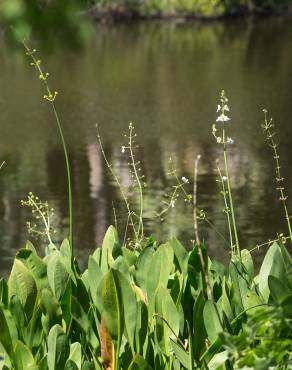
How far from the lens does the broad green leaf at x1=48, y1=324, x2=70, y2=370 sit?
2738 mm

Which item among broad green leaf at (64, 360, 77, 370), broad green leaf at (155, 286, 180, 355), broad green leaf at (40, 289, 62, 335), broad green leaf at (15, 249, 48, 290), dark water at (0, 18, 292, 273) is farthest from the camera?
dark water at (0, 18, 292, 273)

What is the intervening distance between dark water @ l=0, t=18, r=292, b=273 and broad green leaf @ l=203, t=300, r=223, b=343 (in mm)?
740

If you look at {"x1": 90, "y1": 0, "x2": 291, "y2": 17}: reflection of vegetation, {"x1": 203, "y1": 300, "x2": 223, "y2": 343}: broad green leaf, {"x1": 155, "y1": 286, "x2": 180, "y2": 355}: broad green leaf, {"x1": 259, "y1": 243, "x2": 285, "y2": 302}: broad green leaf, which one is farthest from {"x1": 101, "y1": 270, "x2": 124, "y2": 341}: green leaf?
{"x1": 90, "y1": 0, "x2": 291, "y2": 17}: reflection of vegetation

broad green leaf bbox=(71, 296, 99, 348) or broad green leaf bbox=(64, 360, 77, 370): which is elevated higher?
broad green leaf bbox=(64, 360, 77, 370)

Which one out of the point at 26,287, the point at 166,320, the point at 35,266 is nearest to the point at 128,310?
the point at 166,320

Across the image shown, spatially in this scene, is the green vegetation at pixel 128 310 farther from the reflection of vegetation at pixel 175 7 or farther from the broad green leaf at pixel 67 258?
the reflection of vegetation at pixel 175 7

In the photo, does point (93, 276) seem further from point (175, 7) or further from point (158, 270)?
point (175, 7)

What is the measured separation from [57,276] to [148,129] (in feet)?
31.0

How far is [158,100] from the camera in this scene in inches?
588

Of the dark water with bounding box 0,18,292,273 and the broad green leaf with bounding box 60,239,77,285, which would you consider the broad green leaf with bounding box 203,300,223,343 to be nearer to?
the broad green leaf with bounding box 60,239,77,285

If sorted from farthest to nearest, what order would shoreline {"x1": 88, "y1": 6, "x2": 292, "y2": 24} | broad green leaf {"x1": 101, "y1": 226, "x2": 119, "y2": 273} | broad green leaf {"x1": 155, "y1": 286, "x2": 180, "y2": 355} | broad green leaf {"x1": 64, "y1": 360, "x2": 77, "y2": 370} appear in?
1. shoreline {"x1": 88, "y1": 6, "x2": 292, "y2": 24}
2. broad green leaf {"x1": 101, "y1": 226, "x2": 119, "y2": 273}
3. broad green leaf {"x1": 155, "y1": 286, "x2": 180, "y2": 355}
4. broad green leaf {"x1": 64, "y1": 360, "x2": 77, "y2": 370}

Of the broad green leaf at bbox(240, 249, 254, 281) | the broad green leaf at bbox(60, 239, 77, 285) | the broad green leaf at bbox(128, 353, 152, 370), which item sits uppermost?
the broad green leaf at bbox(60, 239, 77, 285)

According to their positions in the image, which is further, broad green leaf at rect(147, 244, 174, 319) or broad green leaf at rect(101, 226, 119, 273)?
broad green leaf at rect(101, 226, 119, 273)

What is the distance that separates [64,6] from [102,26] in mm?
26990
